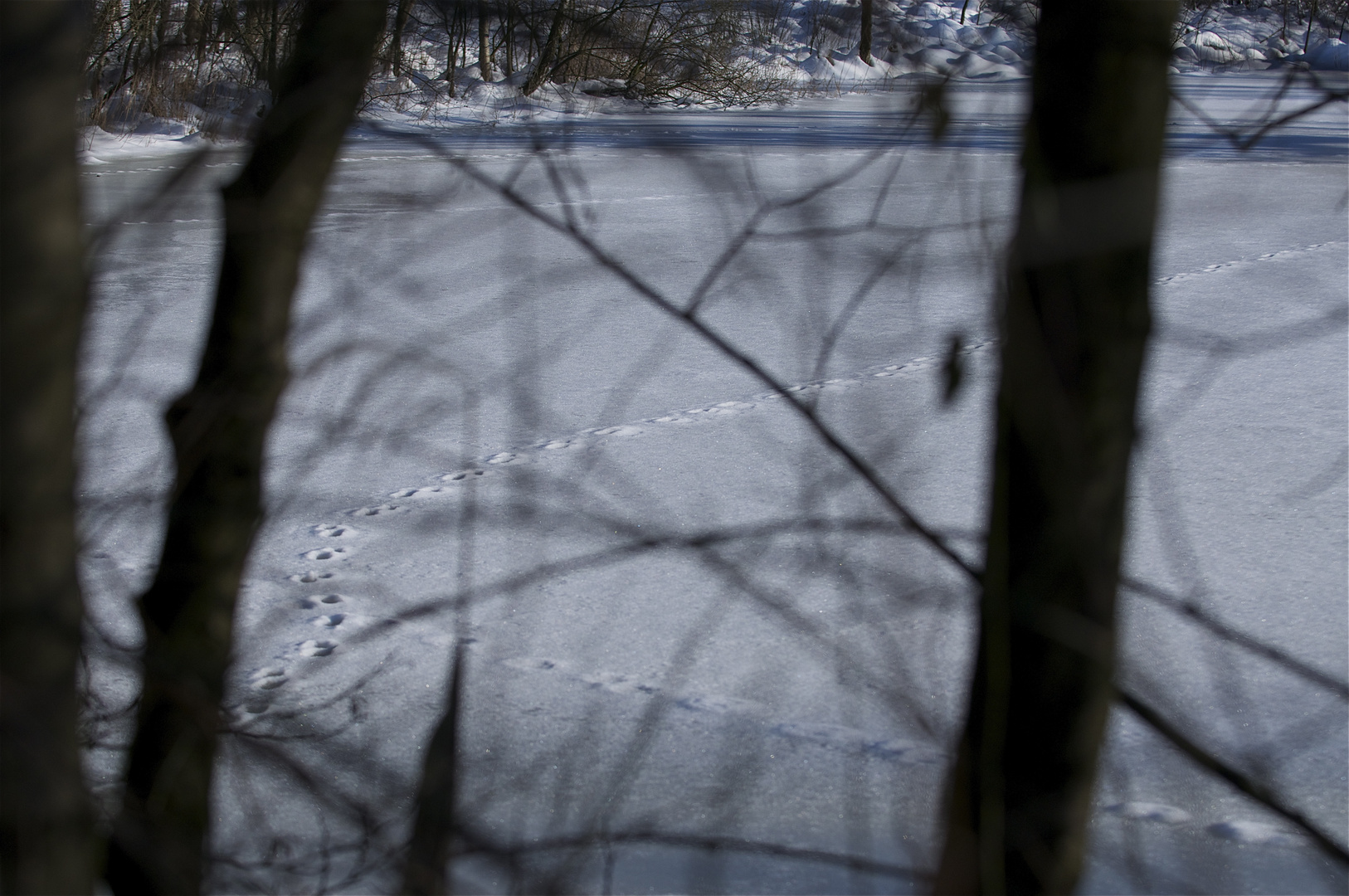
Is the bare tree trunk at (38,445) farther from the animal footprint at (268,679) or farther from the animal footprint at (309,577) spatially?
the animal footprint at (309,577)

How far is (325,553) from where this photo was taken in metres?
2.29

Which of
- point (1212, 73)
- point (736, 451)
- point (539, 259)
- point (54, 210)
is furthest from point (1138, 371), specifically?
point (539, 259)

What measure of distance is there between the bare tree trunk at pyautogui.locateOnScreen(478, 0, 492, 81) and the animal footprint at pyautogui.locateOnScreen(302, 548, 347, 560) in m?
1.23

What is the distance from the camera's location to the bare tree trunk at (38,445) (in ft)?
2.27

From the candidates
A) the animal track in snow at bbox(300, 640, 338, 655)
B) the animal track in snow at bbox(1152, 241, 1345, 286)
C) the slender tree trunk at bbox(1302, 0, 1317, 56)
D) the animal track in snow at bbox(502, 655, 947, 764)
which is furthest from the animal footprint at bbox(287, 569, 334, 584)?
the animal track in snow at bbox(1152, 241, 1345, 286)

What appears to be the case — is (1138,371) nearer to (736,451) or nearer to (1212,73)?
(1212,73)

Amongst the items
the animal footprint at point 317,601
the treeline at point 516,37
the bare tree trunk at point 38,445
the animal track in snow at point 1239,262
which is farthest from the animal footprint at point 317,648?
the animal track in snow at point 1239,262

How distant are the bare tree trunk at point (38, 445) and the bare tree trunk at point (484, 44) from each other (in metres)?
0.36

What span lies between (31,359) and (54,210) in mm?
90

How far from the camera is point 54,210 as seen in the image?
702 mm

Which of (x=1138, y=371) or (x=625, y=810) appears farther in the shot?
(x=625, y=810)

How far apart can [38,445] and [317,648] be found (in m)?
1.25

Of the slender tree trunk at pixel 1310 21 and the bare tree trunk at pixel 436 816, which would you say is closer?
the bare tree trunk at pixel 436 816

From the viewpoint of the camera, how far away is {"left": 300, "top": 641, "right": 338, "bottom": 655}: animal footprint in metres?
1.88
